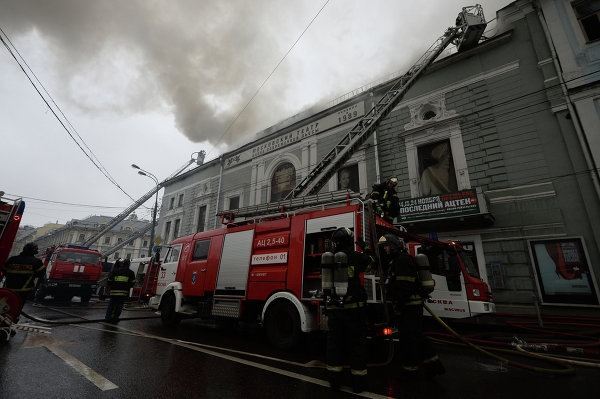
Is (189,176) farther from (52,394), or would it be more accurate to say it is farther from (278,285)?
(52,394)

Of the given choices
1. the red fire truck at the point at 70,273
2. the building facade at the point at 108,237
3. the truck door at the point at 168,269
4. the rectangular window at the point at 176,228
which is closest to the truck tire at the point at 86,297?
the red fire truck at the point at 70,273

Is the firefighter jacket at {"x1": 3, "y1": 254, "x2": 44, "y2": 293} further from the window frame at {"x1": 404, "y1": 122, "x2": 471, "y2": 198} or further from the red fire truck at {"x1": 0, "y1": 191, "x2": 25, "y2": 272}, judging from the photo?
the window frame at {"x1": 404, "y1": 122, "x2": 471, "y2": 198}

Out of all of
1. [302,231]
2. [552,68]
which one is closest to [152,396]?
[302,231]

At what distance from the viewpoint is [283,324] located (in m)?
6.10

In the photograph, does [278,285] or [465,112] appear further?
[465,112]

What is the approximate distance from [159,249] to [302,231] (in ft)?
20.1

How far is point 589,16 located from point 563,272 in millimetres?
9911

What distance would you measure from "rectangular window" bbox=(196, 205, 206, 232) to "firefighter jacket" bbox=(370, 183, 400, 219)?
19707 millimetres

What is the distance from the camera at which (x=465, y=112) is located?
1317cm

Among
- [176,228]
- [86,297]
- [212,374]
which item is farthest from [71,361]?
[176,228]

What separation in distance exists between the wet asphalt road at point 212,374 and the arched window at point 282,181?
44.7ft

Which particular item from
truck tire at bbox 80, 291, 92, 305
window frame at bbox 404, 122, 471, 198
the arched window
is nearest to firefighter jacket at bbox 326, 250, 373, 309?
window frame at bbox 404, 122, 471, 198

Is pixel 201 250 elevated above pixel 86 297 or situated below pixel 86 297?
above

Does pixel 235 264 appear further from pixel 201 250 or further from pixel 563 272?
pixel 563 272
